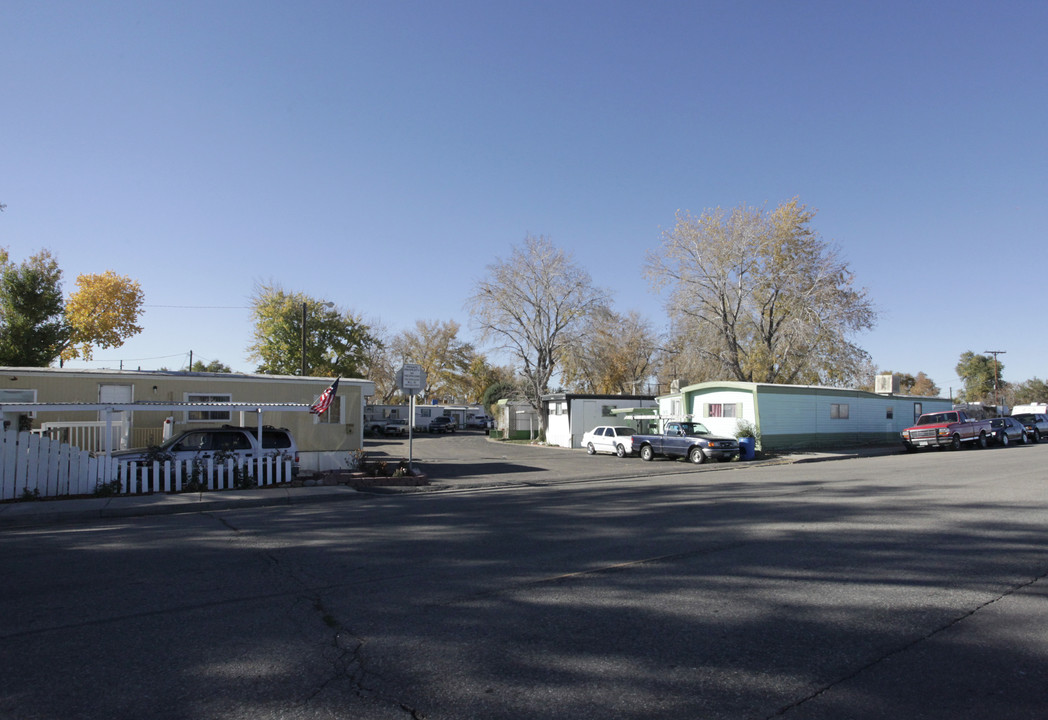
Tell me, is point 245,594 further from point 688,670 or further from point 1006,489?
point 1006,489

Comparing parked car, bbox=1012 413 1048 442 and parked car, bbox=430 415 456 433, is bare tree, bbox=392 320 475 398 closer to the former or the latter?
parked car, bbox=430 415 456 433

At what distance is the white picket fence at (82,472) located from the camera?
44.8 feet

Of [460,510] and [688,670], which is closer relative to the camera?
[688,670]

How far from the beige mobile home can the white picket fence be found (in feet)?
6.36

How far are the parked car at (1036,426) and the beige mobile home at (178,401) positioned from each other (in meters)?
34.6

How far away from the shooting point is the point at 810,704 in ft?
12.5

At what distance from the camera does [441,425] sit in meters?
57.9

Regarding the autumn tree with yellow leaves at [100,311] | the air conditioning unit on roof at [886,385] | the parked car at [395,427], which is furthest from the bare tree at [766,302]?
the autumn tree with yellow leaves at [100,311]

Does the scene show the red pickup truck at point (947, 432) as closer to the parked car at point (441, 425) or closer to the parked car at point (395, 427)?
the parked car at point (395, 427)

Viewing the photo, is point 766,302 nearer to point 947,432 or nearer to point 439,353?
point 947,432

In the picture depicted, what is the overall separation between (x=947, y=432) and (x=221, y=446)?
2892cm

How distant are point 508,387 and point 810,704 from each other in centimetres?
6728

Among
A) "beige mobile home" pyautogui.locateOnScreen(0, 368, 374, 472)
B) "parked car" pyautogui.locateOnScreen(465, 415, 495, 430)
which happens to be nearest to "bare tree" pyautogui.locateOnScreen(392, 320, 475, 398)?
"parked car" pyautogui.locateOnScreen(465, 415, 495, 430)

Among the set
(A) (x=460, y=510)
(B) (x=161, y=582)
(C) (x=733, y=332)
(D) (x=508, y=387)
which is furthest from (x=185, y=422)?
(D) (x=508, y=387)
